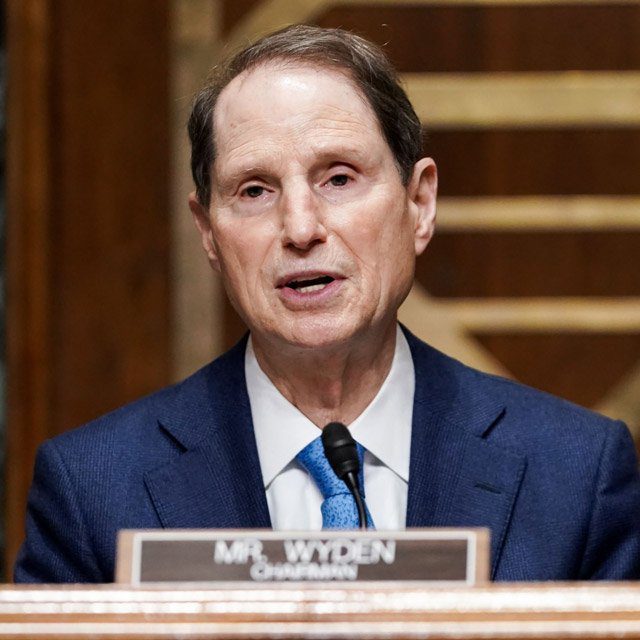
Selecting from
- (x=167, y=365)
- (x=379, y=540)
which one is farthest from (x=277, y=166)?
(x=167, y=365)

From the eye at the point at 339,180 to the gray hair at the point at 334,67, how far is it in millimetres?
102

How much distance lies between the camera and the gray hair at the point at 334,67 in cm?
187

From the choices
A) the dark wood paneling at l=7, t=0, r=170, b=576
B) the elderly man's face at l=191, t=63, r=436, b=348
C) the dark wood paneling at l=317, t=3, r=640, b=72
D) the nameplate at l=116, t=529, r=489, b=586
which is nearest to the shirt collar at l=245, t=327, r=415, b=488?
the elderly man's face at l=191, t=63, r=436, b=348

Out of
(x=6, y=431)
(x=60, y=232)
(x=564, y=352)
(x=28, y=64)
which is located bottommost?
(x=6, y=431)

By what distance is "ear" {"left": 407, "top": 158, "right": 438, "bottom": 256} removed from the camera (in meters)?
1.98

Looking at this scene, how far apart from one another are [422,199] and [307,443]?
1.44 ft

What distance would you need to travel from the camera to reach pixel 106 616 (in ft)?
3.77

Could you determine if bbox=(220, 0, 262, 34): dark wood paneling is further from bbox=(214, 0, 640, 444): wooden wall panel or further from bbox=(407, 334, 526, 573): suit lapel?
bbox=(407, 334, 526, 573): suit lapel

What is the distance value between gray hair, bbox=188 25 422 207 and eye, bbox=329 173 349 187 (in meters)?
0.10

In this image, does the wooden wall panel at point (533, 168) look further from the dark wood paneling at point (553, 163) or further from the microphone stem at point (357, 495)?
the microphone stem at point (357, 495)

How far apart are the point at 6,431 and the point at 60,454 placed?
1.55m

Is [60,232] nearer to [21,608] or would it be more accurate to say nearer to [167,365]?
[167,365]

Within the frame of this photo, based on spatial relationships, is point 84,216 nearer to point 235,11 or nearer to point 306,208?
point 235,11

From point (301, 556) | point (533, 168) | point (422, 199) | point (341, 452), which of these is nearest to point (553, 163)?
point (533, 168)
